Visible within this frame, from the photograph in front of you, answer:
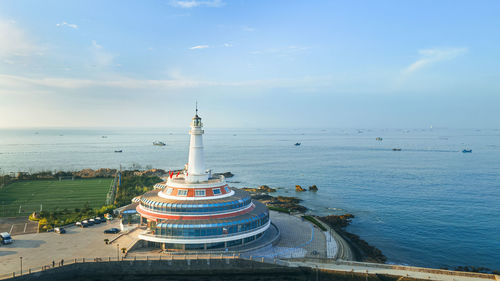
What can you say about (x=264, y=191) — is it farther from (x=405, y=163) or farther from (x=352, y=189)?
(x=405, y=163)

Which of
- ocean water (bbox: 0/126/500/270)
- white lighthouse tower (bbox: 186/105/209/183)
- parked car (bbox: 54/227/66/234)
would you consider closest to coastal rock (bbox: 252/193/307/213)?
ocean water (bbox: 0/126/500/270)

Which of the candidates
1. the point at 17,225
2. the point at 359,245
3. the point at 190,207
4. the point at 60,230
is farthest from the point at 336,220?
the point at 17,225

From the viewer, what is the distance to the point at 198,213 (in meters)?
46.7

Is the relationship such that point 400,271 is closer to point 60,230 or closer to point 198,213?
point 198,213

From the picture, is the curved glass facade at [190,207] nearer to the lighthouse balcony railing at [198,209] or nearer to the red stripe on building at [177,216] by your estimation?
the lighthouse balcony railing at [198,209]

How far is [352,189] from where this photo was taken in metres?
101

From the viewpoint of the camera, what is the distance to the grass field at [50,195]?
233 feet

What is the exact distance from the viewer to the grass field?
71062mm

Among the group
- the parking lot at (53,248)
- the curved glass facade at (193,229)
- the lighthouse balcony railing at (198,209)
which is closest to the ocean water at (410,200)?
the lighthouse balcony railing at (198,209)

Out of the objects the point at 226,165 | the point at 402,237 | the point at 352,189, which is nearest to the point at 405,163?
the point at 352,189

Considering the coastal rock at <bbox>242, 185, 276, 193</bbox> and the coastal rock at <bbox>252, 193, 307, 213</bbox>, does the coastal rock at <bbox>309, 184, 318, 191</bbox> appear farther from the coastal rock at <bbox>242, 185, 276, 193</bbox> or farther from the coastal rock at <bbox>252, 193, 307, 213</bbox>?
the coastal rock at <bbox>252, 193, 307, 213</bbox>

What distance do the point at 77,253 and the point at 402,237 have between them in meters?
55.7

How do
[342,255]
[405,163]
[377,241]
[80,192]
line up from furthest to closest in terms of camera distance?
[405,163] < [80,192] < [377,241] < [342,255]

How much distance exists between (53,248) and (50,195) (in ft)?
157
